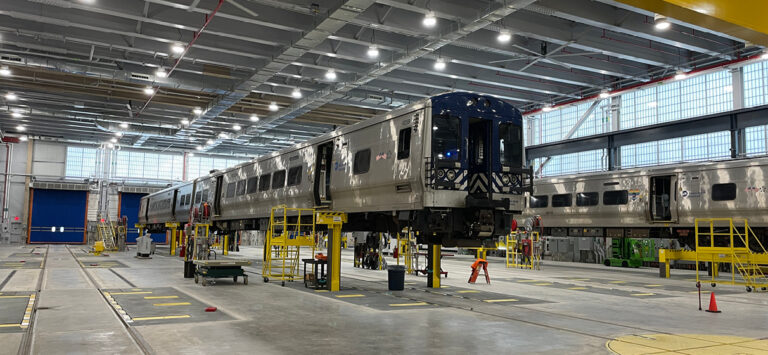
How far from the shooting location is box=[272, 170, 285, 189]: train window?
17.4 m

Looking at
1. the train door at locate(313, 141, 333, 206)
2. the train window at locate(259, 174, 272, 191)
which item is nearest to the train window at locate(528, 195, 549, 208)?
the train window at locate(259, 174, 272, 191)

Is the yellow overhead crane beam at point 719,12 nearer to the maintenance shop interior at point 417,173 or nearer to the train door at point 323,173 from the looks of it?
the maintenance shop interior at point 417,173

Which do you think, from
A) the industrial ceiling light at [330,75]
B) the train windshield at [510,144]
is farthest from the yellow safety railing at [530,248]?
the train windshield at [510,144]

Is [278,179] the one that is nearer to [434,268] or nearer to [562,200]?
[434,268]

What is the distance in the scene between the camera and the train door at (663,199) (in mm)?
19288

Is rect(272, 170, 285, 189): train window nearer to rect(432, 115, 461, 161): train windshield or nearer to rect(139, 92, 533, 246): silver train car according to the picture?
rect(139, 92, 533, 246): silver train car

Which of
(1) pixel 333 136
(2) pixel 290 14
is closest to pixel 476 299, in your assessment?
(1) pixel 333 136

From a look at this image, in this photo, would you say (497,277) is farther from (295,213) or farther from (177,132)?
(177,132)

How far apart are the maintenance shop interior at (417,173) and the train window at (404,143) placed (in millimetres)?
42

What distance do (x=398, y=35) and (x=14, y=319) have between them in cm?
1434

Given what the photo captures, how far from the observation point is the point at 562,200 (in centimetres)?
2430

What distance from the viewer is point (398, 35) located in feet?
63.0

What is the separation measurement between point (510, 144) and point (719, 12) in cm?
646

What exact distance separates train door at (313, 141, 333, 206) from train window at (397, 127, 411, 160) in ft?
11.3
